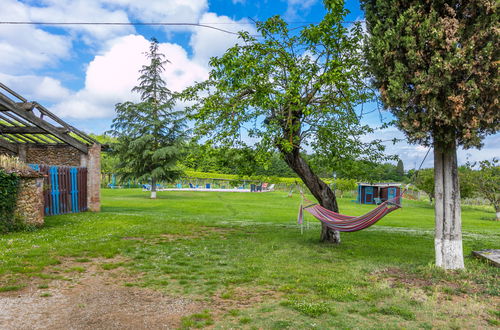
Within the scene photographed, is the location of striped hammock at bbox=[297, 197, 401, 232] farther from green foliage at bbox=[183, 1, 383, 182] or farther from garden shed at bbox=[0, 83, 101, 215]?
garden shed at bbox=[0, 83, 101, 215]

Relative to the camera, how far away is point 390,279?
222 inches

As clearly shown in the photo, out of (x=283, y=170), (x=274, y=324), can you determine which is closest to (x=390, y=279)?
(x=274, y=324)

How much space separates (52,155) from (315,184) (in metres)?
13.7

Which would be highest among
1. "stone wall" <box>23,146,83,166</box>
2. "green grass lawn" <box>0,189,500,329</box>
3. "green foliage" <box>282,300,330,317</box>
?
"stone wall" <box>23,146,83,166</box>

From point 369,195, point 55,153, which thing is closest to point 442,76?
point 55,153

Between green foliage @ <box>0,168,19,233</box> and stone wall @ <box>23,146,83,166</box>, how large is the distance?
7.36 metres

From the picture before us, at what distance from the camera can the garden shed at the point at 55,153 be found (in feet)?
41.9

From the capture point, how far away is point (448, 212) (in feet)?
19.9

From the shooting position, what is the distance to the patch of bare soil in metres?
3.75

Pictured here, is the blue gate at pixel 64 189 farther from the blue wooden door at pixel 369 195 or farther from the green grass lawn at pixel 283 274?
the blue wooden door at pixel 369 195

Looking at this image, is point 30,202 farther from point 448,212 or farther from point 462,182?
point 462,182

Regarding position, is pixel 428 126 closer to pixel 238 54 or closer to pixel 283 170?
pixel 238 54

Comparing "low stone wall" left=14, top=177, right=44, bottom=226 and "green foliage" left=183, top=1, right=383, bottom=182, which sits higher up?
"green foliage" left=183, top=1, right=383, bottom=182

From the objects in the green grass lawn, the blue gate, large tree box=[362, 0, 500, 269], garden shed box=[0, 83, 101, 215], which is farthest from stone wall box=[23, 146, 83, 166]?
large tree box=[362, 0, 500, 269]
